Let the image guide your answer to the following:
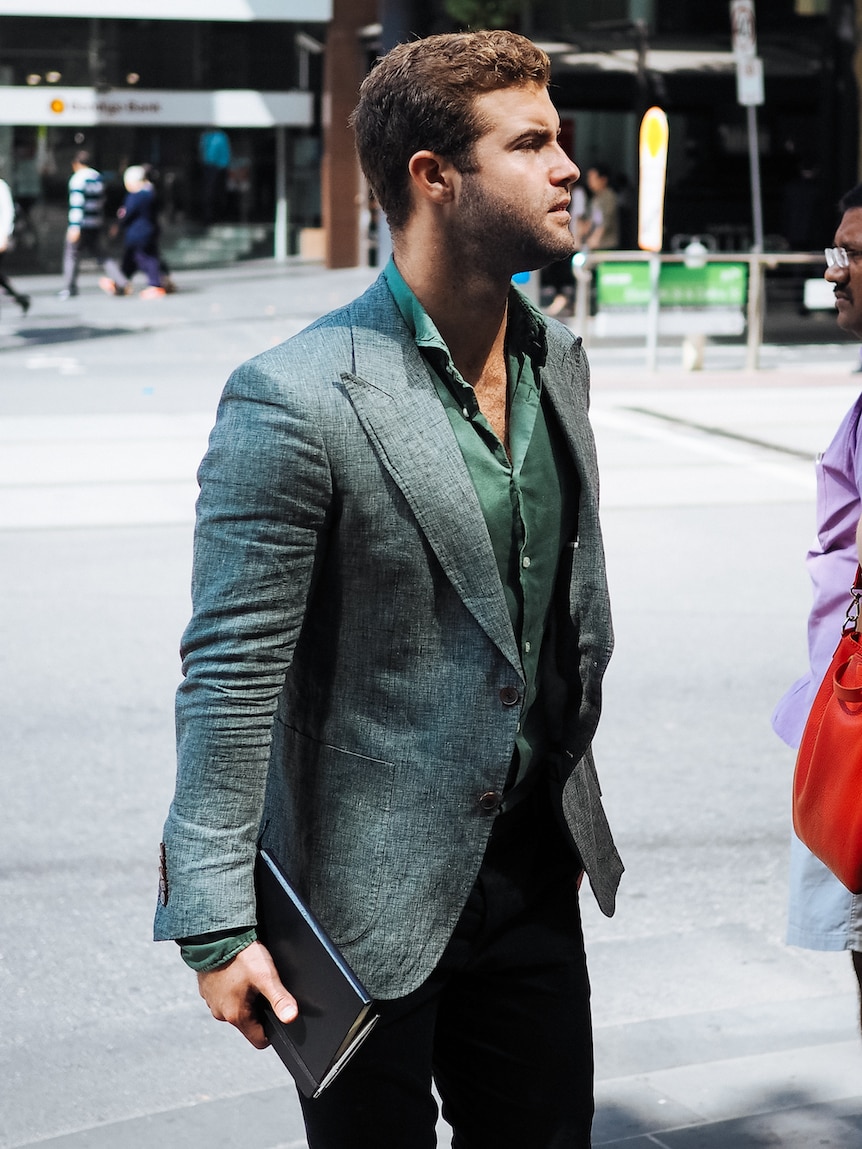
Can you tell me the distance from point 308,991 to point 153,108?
3107 centimetres

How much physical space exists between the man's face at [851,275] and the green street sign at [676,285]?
47.2 feet

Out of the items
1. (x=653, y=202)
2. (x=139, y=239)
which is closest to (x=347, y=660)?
(x=653, y=202)

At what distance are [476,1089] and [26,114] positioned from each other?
1215 inches

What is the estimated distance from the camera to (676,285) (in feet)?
57.4

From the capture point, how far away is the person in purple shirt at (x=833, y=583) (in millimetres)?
2971

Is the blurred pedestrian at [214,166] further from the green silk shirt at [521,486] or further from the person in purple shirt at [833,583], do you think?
the green silk shirt at [521,486]

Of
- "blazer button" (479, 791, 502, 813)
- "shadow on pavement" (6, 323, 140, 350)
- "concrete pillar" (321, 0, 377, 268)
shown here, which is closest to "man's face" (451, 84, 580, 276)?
"blazer button" (479, 791, 502, 813)

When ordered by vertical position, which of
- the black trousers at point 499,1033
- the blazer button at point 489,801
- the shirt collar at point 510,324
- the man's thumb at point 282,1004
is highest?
the shirt collar at point 510,324

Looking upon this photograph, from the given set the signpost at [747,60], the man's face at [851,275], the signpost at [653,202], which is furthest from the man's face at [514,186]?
the signpost at [747,60]

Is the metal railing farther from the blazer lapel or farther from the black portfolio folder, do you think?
the black portfolio folder

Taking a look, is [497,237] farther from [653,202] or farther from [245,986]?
[653,202]

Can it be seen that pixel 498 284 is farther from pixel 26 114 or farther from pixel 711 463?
pixel 26 114

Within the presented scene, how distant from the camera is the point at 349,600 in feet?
7.06

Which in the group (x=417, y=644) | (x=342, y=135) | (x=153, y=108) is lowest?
(x=417, y=644)
